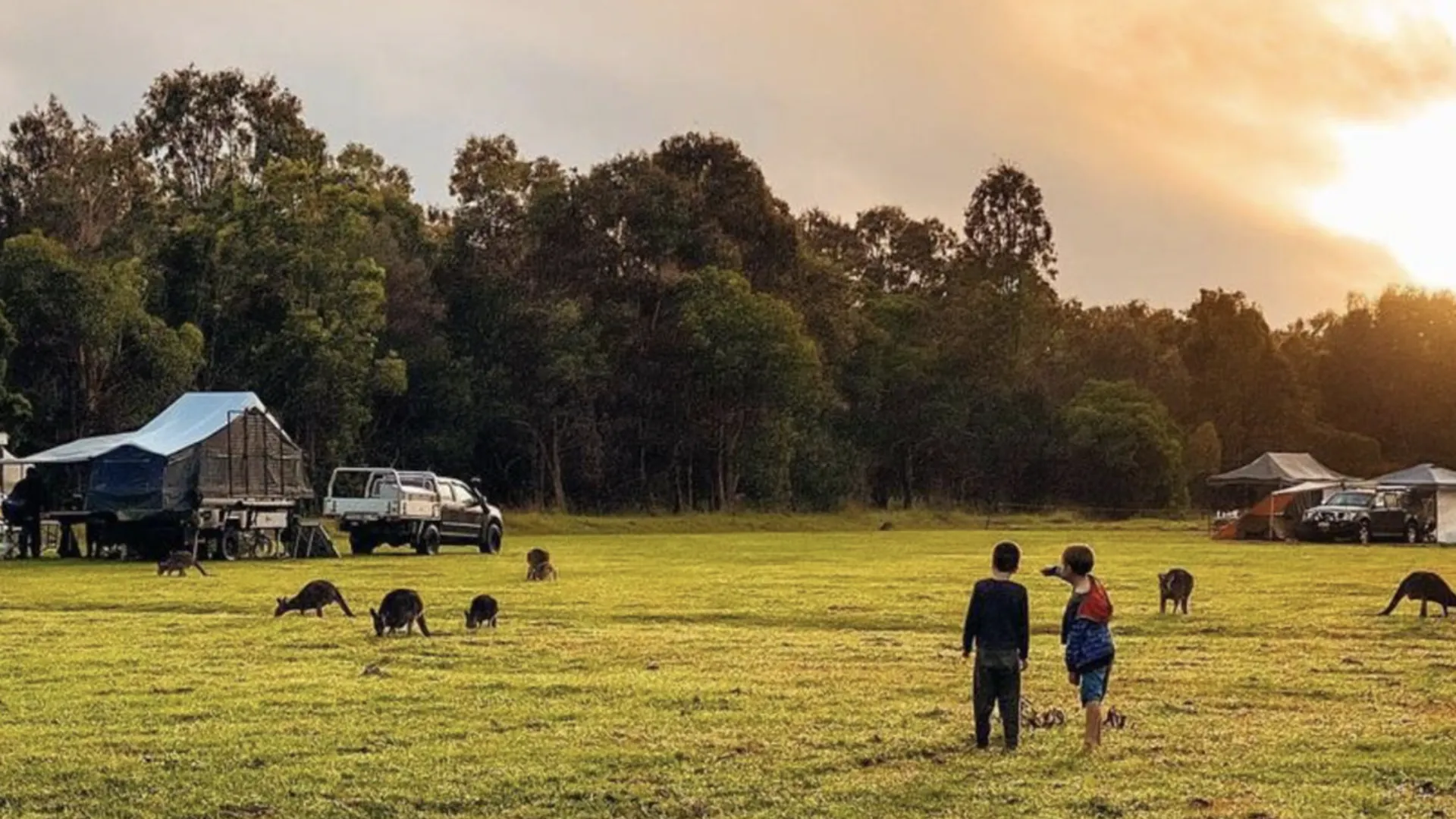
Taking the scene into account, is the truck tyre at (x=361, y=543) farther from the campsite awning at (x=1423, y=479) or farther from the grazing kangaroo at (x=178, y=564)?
the campsite awning at (x=1423, y=479)

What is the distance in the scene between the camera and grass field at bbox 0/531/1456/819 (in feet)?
30.0

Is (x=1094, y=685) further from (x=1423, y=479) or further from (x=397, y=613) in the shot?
(x=1423, y=479)

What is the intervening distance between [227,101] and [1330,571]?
5177cm

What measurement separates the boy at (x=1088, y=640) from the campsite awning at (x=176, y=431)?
93.9ft

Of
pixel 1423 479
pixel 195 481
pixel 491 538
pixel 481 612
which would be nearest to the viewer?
pixel 481 612

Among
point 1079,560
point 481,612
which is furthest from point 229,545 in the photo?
point 1079,560

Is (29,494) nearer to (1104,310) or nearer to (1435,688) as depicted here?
(1435,688)

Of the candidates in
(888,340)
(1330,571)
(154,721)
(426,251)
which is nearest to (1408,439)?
(888,340)

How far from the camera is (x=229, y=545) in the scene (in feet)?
120

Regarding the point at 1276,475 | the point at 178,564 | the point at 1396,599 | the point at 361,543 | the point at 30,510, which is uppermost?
the point at 1276,475

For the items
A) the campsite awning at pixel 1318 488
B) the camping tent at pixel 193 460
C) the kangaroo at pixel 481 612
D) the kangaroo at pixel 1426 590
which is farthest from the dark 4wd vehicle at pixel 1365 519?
the kangaroo at pixel 481 612

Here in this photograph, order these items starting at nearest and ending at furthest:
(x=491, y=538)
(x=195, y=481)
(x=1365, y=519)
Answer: (x=195, y=481) < (x=491, y=538) < (x=1365, y=519)

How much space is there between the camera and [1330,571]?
1254 inches

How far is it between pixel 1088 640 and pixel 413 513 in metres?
29.4
